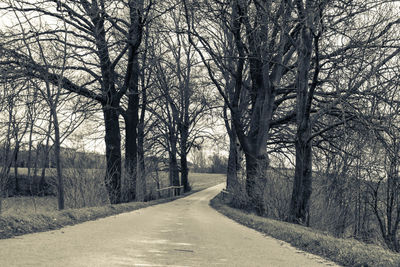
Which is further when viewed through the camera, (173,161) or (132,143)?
(173,161)

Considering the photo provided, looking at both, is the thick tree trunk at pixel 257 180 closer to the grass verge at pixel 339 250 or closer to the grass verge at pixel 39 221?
the grass verge at pixel 339 250

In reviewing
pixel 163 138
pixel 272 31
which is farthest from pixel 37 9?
pixel 163 138

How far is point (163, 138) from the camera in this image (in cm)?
3609

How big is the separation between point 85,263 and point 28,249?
1183 millimetres

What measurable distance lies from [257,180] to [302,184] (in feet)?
7.43

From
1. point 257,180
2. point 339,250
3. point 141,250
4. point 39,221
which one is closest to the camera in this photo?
point 141,250

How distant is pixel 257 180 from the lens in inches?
605

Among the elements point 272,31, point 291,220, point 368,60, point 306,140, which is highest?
point 272,31

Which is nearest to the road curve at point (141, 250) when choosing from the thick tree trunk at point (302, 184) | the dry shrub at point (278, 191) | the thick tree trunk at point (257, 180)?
the thick tree trunk at point (302, 184)

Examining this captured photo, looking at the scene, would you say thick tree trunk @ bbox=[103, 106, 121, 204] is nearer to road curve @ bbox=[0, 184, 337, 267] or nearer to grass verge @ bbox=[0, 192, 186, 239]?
grass verge @ bbox=[0, 192, 186, 239]

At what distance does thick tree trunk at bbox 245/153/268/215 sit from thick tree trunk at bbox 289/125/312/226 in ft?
6.44

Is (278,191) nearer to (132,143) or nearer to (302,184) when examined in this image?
(302,184)

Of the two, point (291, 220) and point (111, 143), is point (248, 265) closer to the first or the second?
point (291, 220)

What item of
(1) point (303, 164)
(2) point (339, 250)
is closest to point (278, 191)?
(1) point (303, 164)
